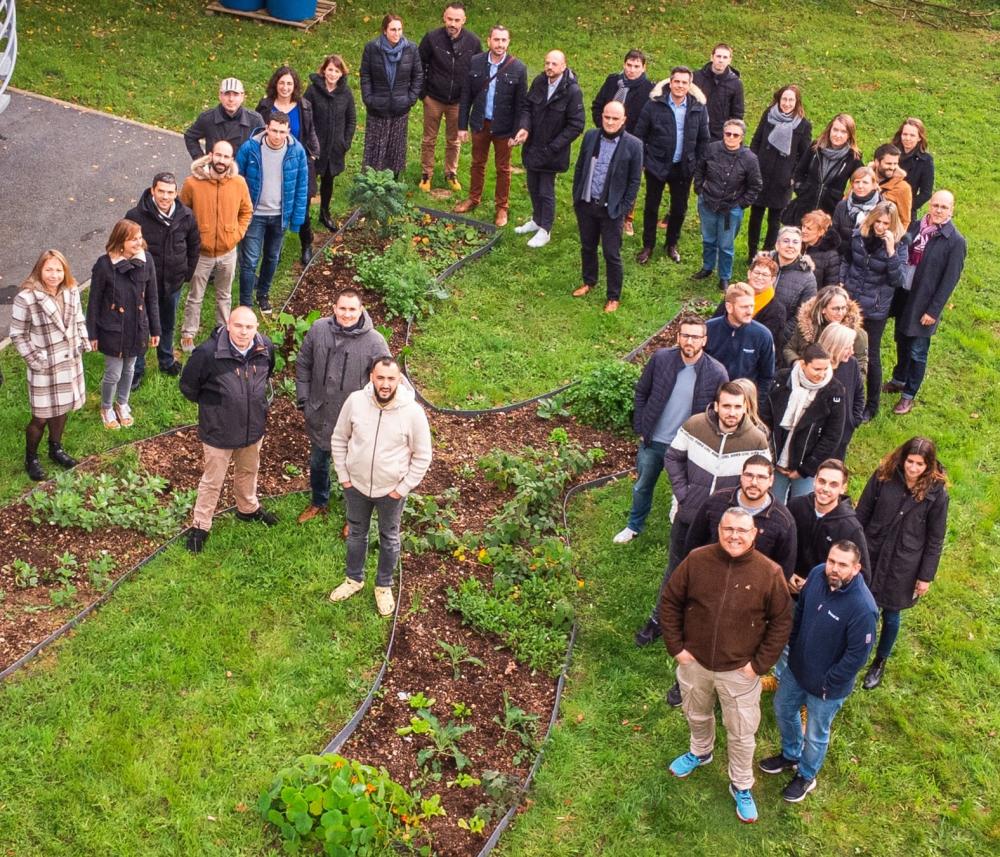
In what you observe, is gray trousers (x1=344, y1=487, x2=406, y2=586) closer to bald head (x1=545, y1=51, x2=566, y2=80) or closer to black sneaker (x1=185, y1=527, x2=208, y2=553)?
black sneaker (x1=185, y1=527, x2=208, y2=553)

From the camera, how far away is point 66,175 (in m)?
12.8

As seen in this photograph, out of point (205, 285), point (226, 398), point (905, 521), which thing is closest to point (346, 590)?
point (226, 398)

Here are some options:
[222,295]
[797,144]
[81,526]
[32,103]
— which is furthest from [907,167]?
[32,103]

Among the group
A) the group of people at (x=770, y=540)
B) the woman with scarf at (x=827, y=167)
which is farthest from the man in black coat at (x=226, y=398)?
the woman with scarf at (x=827, y=167)

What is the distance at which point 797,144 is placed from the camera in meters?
12.0

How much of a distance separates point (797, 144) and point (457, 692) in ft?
23.5

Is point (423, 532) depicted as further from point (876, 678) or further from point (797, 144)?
point (797, 144)

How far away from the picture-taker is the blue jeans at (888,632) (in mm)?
7633

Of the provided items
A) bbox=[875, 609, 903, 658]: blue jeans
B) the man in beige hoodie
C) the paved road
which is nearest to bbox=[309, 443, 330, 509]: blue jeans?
the man in beige hoodie

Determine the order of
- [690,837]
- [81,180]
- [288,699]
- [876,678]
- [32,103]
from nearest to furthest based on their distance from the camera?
[690,837] < [288,699] < [876,678] < [81,180] < [32,103]

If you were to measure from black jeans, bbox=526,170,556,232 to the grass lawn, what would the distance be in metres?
5.40

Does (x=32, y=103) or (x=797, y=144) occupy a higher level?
(x=797, y=144)

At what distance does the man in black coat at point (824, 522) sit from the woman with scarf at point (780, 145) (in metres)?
5.81

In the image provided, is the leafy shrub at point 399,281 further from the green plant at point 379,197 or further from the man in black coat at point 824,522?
the man in black coat at point 824,522
